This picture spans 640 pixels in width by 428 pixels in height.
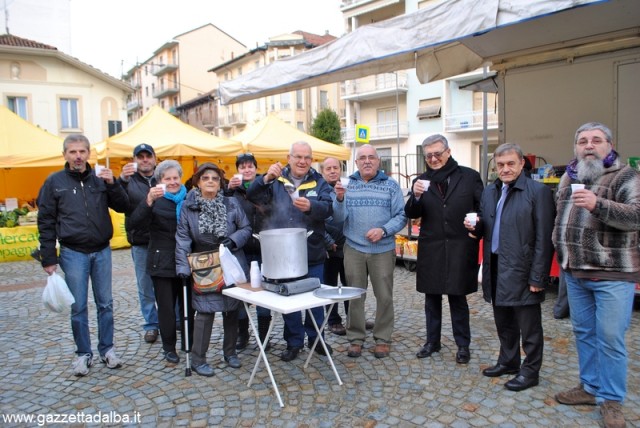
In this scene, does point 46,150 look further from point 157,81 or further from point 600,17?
point 157,81

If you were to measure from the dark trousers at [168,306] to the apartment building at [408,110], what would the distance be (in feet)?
65.9

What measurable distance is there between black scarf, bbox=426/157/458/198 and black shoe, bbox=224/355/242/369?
215 centimetres

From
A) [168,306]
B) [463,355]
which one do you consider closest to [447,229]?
[463,355]

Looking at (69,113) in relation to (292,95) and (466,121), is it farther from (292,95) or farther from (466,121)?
(466,121)

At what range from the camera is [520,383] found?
10.7ft

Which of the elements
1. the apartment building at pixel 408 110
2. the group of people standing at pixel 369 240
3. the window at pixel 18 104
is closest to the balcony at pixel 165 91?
the apartment building at pixel 408 110

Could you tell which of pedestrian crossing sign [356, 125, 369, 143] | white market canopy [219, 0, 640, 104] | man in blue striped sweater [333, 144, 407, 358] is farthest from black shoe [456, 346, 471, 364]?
pedestrian crossing sign [356, 125, 369, 143]

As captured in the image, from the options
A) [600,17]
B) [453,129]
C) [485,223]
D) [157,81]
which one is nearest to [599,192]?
[485,223]

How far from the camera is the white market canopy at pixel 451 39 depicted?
376 centimetres

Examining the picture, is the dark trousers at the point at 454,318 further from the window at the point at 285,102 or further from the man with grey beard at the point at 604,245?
the window at the point at 285,102

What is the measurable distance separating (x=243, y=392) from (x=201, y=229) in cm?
124

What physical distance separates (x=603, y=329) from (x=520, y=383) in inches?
30.0

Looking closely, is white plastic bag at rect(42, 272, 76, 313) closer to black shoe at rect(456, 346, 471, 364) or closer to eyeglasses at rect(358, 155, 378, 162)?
eyeglasses at rect(358, 155, 378, 162)

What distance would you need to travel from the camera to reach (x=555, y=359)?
3.78 metres
